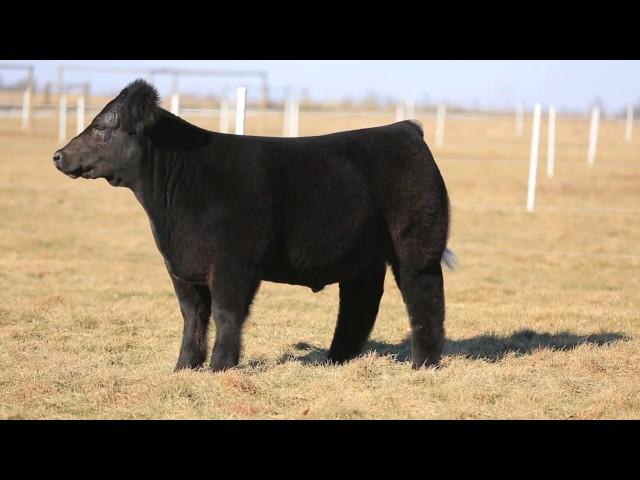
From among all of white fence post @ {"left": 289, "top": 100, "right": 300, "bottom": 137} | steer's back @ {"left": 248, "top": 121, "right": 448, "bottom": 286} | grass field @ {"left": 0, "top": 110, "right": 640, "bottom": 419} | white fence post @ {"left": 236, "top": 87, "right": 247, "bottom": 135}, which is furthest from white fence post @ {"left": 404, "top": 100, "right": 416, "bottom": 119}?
steer's back @ {"left": 248, "top": 121, "right": 448, "bottom": 286}

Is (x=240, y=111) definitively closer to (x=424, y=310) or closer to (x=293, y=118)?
(x=424, y=310)

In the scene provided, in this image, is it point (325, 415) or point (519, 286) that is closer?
point (325, 415)

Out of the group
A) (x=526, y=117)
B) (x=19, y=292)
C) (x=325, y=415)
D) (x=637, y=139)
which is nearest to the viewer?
(x=325, y=415)

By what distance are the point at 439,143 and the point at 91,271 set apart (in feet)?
71.6

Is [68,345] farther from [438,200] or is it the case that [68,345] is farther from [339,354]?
[438,200]

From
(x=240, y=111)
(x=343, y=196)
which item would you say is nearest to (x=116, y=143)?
(x=343, y=196)

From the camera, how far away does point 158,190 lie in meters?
6.20

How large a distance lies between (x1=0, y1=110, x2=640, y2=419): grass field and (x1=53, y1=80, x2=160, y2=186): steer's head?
53.7 inches

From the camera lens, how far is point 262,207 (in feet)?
20.0

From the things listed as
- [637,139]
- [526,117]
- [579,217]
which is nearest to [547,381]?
[579,217]

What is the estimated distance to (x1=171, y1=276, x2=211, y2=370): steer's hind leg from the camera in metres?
6.40

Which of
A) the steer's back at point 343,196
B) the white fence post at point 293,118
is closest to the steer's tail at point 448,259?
the steer's back at point 343,196

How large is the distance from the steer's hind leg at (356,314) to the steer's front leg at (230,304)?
3.58 ft

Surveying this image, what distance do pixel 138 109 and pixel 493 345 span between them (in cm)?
353
